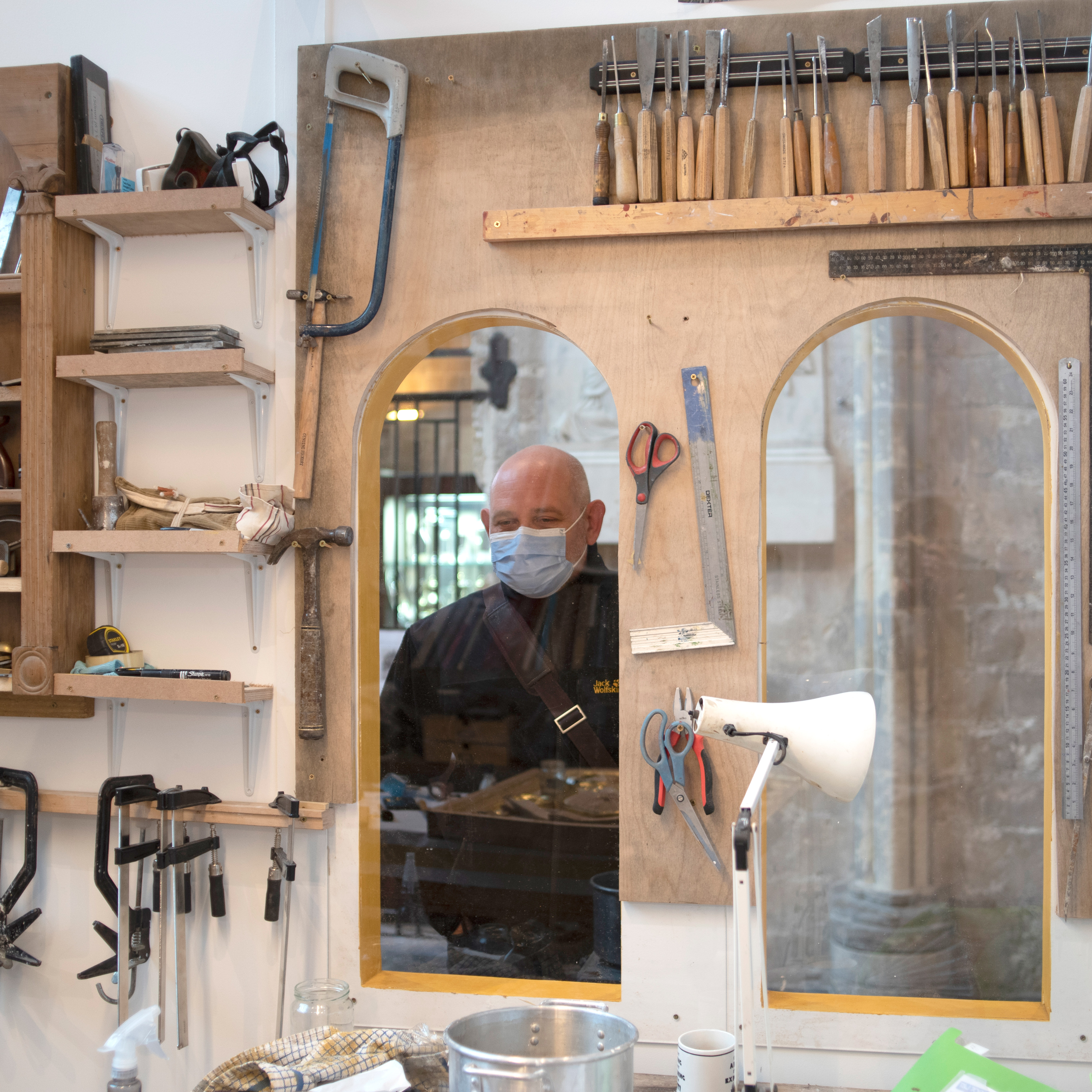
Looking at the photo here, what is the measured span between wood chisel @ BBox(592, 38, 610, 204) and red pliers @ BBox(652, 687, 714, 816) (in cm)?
113

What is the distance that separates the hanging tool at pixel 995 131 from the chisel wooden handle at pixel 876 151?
0.72ft

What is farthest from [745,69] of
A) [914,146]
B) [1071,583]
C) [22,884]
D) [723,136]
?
[22,884]

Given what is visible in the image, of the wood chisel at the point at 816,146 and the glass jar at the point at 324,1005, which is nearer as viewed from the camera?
the glass jar at the point at 324,1005

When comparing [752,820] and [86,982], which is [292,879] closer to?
[86,982]

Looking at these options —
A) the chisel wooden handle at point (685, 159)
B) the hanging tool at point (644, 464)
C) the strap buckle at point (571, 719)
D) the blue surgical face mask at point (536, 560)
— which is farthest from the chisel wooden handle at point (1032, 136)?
the strap buckle at point (571, 719)

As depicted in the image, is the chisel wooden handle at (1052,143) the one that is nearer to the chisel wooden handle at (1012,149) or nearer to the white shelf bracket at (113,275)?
the chisel wooden handle at (1012,149)

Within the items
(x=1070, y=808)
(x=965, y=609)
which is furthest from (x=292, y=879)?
(x=965, y=609)

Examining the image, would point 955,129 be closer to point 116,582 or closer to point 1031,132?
point 1031,132

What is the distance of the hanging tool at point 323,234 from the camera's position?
7.16 feet

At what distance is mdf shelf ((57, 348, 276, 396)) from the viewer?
6.91ft

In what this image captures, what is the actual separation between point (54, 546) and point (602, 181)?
153 cm

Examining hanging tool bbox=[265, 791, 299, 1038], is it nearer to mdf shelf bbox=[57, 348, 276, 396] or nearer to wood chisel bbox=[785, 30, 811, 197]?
mdf shelf bbox=[57, 348, 276, 396]

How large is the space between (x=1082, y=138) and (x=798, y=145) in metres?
0.58

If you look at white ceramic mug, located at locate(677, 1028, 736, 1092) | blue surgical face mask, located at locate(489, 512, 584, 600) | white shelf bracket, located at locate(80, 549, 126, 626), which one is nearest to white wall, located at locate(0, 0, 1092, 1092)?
white shelf bracket, located at locate(80, 549, 126, 626)
